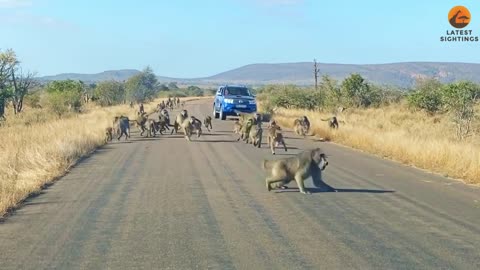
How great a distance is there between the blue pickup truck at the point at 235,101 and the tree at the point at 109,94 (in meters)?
39.1

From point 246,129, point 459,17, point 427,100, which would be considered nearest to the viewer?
point 246,129

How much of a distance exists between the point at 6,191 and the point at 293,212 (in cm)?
518

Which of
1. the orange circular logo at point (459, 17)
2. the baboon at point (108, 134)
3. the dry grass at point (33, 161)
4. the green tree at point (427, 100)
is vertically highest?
the orange circular logo at point (459, 17)

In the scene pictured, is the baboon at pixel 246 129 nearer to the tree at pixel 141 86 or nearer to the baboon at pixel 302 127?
the baboon at pixel 302 127

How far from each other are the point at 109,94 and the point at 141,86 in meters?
11.1

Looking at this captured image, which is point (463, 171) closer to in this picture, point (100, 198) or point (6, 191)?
point (100, 198)

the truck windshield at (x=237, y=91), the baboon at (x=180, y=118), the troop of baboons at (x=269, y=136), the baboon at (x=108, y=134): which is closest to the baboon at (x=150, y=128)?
the troop of baboons at (x=269, y=136)

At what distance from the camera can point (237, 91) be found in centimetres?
3828

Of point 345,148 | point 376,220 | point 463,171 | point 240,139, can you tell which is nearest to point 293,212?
point 376,220

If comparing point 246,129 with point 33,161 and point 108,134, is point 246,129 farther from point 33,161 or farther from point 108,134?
point 33,161

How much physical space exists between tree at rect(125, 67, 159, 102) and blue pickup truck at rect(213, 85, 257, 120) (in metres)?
43.8

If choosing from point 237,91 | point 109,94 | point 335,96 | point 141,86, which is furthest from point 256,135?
point 141,86

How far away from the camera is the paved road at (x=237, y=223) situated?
707 cm

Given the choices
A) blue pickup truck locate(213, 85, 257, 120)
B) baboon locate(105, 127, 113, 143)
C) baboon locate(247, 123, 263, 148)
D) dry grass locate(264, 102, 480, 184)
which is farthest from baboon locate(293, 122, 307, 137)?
blue pickup truck locate(213, 85, 257, 120)
